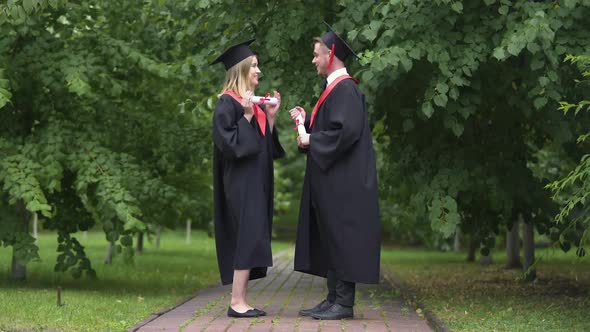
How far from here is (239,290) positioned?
797 cm

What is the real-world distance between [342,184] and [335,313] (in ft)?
3.28

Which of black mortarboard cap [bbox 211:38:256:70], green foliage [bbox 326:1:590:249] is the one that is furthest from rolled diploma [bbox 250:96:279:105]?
green foliage [bbox 326:1:590:249]

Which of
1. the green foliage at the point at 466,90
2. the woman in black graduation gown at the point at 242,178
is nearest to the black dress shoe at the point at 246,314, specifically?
the woman in black graduation gown at the point at 242,178

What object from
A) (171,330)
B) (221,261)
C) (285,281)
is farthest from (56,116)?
(171,330)

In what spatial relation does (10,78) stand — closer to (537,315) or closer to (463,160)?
(463,160)

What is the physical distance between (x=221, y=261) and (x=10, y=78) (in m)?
4.39

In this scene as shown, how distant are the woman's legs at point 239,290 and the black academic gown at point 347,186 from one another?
0.69 metres

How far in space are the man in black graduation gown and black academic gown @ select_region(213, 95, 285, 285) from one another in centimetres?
37

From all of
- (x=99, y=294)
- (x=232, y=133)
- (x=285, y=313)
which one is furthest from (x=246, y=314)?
(x=99, y=294)

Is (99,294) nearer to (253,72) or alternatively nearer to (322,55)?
(253,72)

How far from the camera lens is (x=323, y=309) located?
319 inches

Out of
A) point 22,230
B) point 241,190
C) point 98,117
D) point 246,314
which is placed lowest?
point 246,314

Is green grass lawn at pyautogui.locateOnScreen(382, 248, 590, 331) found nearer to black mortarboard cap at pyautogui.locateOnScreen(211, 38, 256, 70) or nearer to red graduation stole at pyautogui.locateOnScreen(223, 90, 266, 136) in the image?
red graduation stole at pyautogui.locateOnScreen(223, 90, 266, 136)

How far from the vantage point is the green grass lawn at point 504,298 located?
27.8 ft
